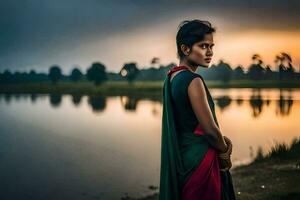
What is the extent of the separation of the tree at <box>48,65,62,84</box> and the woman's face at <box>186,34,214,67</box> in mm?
123410

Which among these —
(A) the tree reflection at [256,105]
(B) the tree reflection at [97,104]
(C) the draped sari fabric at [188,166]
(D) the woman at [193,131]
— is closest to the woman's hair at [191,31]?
(D) the woman at [193,131]

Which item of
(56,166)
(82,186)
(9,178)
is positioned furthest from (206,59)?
(56,166)

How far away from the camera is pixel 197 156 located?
2525mm

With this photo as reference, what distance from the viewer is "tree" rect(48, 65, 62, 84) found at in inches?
4820

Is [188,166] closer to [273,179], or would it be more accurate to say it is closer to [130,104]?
[273,179]

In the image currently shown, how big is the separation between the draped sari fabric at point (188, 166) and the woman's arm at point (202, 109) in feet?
0.23

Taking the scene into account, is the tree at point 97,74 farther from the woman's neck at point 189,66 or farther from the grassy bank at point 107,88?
the woman's neck at point 189,66

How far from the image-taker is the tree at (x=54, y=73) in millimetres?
122438

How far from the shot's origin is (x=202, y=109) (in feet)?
7.85

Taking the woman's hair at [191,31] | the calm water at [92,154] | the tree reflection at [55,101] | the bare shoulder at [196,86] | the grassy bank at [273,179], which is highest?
the woman's hair at [191,31]

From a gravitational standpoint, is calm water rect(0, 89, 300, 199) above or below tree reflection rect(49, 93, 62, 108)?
above

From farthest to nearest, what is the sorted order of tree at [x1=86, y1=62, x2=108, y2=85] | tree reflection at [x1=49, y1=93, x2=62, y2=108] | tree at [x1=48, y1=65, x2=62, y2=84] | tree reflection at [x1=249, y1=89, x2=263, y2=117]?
tree at [x1=48, y1=65, x2=62, y2=84] → tree at [x1=86, y1=62, x2=108, y2=85] → tree reflection at [x1=49, y1=93, x2=62, y2=108] → tree reflection at [x1=249, y1=89, x2=263, y2=117]

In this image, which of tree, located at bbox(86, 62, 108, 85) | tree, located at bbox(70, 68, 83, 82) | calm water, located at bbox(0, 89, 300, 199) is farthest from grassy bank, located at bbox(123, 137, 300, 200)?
tree, located at bbox(70, 68, 83, 82)

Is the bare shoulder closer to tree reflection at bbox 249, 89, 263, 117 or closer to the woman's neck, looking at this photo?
the woman's neck
